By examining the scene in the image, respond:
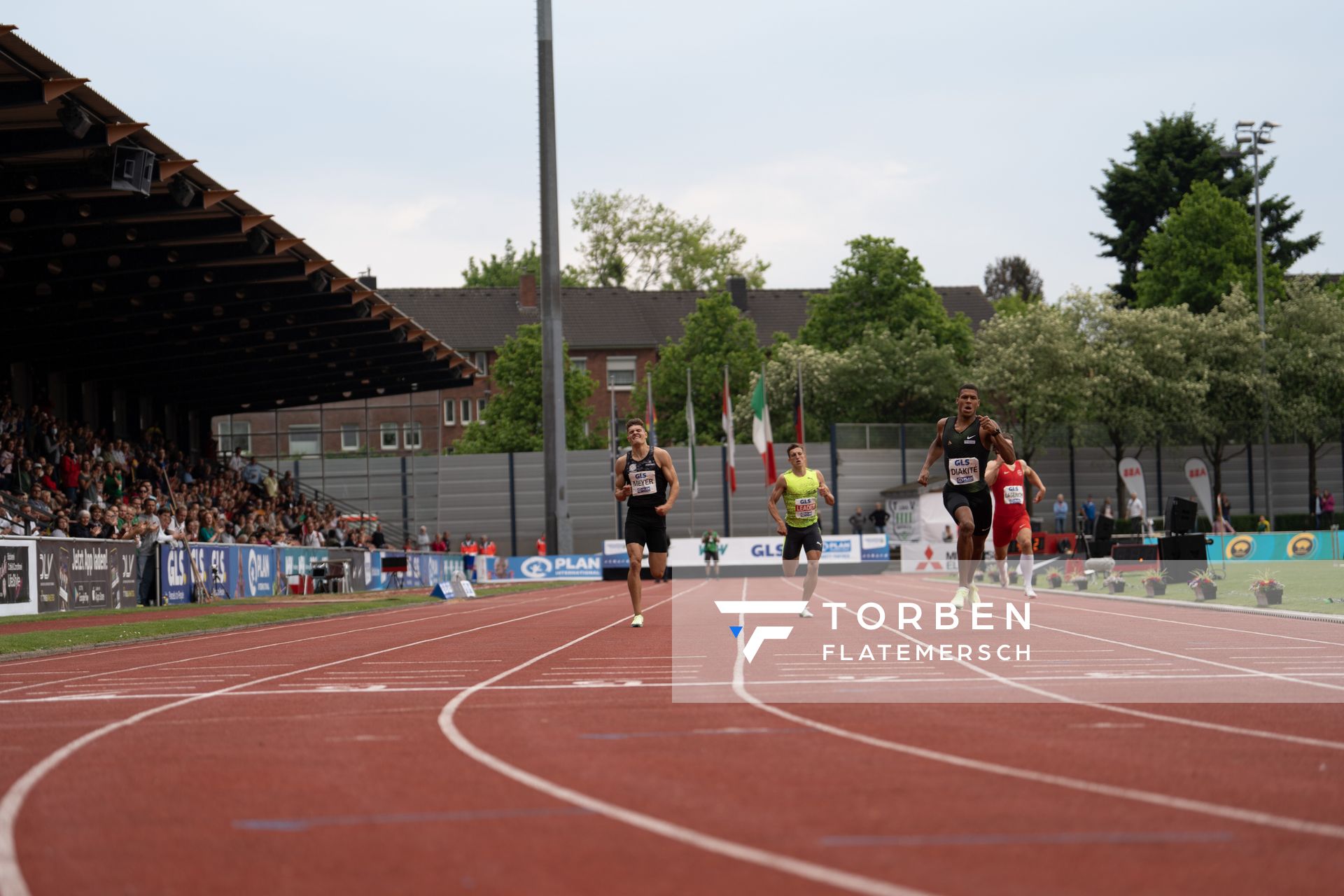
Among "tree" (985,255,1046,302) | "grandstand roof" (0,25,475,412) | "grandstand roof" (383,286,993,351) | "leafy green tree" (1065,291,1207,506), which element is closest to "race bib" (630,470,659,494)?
"grandstand roof" (0,25,475,412)

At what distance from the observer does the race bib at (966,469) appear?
15.0 metres

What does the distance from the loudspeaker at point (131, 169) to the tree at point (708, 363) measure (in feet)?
180

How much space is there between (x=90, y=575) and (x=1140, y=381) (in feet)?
148

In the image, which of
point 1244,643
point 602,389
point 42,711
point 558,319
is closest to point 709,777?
point 42,711

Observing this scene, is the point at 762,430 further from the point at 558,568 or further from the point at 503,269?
the point at 503,269

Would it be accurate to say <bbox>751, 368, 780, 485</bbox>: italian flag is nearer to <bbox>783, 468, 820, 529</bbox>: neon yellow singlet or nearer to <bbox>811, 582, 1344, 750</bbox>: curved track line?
<bbox>783, 468, 820, 529</bbox>: neon yellow singlet

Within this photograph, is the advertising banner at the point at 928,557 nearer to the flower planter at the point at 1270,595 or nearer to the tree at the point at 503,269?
the flower planter at the point at 1270,595

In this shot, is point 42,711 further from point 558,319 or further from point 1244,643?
point 558,319

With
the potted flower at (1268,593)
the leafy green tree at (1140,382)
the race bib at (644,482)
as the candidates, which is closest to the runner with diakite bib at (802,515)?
the race bib at (644,482)

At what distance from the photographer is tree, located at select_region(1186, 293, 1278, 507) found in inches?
2354

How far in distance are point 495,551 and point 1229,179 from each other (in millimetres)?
44709

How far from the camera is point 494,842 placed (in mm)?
5066

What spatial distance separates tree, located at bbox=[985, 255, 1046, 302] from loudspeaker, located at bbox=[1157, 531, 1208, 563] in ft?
288

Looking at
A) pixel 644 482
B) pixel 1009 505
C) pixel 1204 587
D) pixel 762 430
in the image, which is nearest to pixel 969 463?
pixel 1009 505
